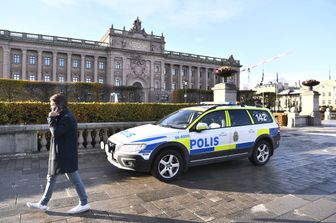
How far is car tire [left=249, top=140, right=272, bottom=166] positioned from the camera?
283 inches

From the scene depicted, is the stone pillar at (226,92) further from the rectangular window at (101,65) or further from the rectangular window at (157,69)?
the rectangular window at (157,69)

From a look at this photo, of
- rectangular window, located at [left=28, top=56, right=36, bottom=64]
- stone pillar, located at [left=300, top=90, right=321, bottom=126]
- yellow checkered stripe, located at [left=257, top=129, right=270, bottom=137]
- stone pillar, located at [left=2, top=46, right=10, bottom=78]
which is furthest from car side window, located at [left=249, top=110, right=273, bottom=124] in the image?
rectangular window, located at [left=28, top=56, right=36, bottom=64]

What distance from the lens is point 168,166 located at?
5.64m

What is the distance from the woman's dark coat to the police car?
156 centimetres

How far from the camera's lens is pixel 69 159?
398 centimetres

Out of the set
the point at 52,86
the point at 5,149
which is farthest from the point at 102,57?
the point at 5,149

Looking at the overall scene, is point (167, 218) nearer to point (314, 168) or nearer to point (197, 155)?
point (197, 155)

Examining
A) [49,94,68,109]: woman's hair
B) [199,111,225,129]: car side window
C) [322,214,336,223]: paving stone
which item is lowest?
[322,214,336,223]: paving stone

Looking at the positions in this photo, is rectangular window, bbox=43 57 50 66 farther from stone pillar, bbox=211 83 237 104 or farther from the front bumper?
the front bumper

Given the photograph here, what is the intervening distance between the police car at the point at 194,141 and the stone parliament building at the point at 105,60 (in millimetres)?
58007

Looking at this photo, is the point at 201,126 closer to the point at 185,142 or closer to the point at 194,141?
the point at 194,141

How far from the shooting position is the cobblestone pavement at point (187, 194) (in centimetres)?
395

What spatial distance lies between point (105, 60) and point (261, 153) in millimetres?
70314

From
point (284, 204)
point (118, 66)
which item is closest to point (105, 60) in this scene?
point (118, 66)
